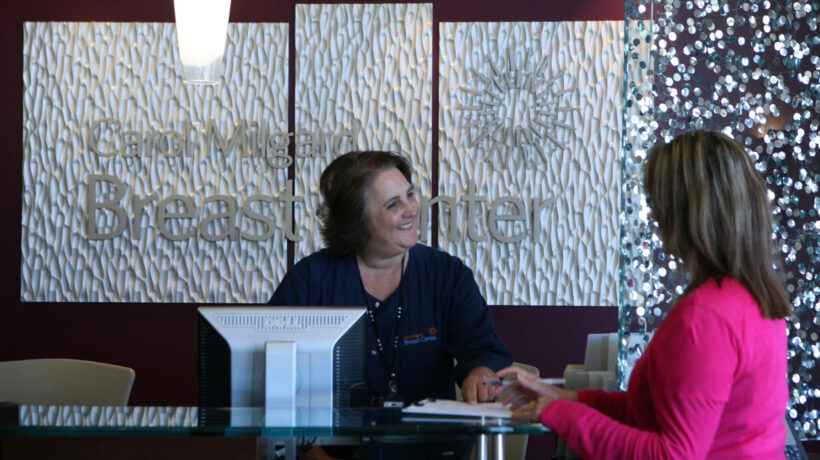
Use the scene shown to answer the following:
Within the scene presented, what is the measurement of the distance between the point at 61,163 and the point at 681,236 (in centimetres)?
420

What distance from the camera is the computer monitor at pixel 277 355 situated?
241 cm

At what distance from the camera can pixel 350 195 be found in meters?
3.19

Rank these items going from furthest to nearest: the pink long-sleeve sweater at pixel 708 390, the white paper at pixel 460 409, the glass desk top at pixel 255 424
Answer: the white paper at pixel 460 409, the glass desk top at pixel 255 424, the pink long-sleeve sweater at pixel 708 390

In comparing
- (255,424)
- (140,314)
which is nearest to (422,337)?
(255,424)

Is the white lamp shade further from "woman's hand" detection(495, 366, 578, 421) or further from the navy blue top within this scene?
"woman's hand" detection(495, 366, 578, 421)

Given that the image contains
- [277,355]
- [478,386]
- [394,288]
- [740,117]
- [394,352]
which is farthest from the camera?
[740,117]

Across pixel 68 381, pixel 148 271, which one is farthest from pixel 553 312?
pixel 68 381

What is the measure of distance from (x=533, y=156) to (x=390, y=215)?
2.27 meters

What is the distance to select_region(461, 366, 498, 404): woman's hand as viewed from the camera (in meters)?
2.62

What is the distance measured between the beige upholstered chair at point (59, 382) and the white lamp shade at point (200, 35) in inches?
47.5

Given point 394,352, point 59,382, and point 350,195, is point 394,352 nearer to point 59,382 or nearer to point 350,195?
point 350,195

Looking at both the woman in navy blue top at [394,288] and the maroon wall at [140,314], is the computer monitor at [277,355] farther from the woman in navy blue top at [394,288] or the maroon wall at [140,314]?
the maroon wall at [140,314]

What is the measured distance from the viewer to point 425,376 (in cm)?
306

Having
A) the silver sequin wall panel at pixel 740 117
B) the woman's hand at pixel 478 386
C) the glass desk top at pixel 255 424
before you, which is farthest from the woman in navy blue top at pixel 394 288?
the silver sequin wall panel at pixel 740 117
